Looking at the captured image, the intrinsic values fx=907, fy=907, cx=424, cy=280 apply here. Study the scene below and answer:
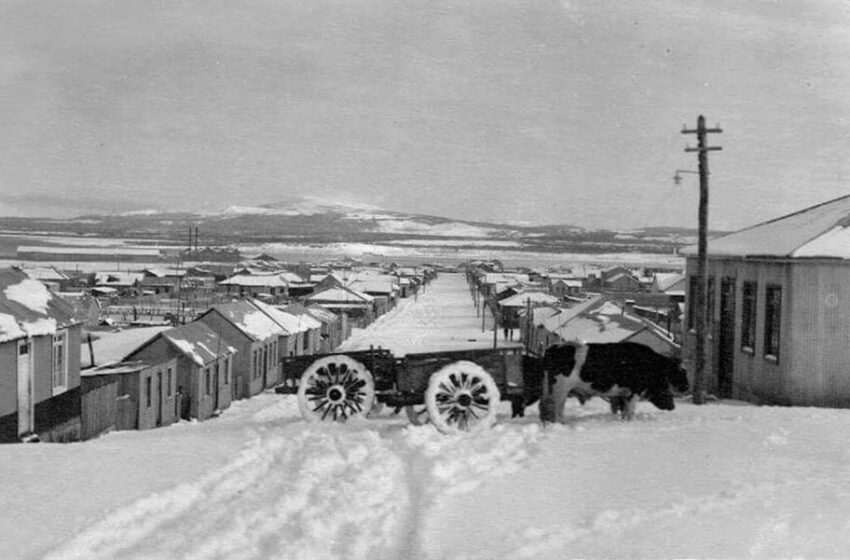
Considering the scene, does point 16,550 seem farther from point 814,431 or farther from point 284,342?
point 284,342

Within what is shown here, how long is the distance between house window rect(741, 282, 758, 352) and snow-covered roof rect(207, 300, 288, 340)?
19.0 metres

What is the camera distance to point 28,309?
1894 centimetres

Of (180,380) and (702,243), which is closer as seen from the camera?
(702,243)

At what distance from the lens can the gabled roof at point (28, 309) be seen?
17891 mm

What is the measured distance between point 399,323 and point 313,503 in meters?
55.8

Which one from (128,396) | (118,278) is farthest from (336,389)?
(118,278)

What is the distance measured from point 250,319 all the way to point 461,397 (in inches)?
920

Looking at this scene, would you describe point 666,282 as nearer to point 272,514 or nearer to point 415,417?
point 415,417

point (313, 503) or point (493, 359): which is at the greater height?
point (493, 359)

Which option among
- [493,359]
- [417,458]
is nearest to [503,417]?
[493,359]

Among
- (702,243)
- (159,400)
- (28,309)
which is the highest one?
(702,243)

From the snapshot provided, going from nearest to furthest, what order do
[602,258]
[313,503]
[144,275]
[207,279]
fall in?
[313,503], [144,275], [207,279], [602,258]

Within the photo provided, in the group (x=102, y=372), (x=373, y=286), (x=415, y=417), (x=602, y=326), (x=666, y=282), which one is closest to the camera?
(x=415, y=417)

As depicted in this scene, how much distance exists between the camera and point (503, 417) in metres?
13.0
